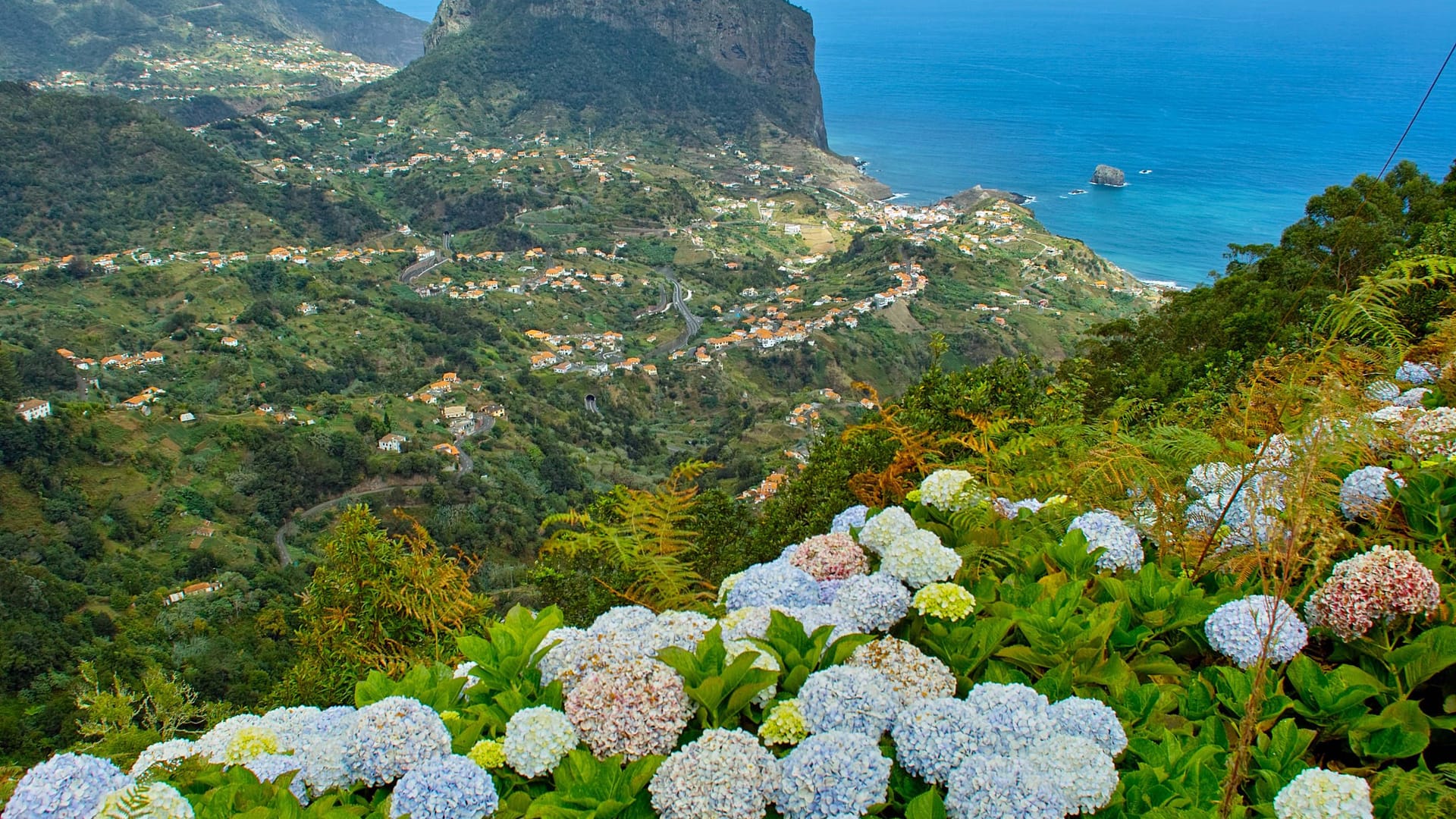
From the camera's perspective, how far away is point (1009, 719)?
178 centimetres

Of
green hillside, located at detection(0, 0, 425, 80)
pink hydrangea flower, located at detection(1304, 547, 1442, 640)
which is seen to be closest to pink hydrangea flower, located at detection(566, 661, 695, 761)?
pink hydrangea flower, located at detection(1304, 547, 1442, 640)

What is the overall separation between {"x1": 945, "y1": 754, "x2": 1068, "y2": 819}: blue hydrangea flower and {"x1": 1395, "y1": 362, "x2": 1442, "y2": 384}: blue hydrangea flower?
3.15 m

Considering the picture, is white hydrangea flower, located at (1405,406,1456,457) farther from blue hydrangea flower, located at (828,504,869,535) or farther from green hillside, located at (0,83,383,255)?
green hillside, located at (0,83,383,255)

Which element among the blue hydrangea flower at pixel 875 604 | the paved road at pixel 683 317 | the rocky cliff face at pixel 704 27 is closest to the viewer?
the blue hydrangea flower at pixel 875 604

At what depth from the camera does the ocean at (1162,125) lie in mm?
85312

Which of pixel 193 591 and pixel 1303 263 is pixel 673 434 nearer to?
pixel 193 591

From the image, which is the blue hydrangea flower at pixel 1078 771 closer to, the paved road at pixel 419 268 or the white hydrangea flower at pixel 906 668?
the white hydrangea flower at pixel 906 668

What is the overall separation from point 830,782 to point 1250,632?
4.06ft

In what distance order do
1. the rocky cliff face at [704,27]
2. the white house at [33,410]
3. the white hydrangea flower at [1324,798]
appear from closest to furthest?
1. the white hydrangea flower at [1324,798]
2. the white house at [33,410]
3. the rocky cliff face at [704,27]

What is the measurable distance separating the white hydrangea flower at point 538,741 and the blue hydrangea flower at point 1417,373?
379 centimetres

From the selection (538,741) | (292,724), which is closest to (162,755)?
(292,724)

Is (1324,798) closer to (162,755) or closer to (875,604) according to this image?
(875,604)

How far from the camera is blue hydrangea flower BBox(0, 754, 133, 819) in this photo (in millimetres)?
1585

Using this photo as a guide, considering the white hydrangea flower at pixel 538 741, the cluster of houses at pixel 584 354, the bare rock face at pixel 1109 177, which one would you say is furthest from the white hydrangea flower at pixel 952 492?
the bare rock face at pixel 1109 177
